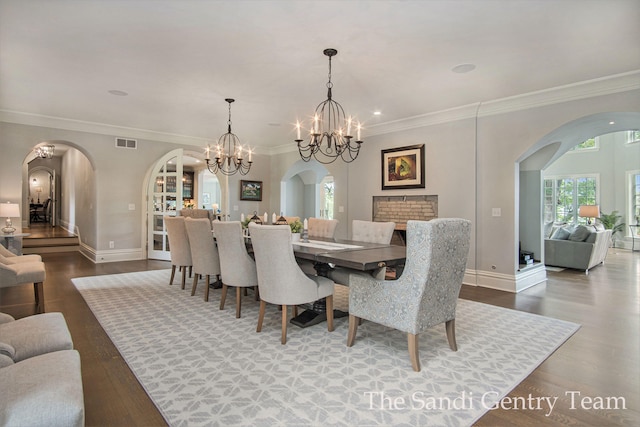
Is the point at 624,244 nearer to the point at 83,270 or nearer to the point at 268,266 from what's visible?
the point at 268,266

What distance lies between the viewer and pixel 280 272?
2848 mm

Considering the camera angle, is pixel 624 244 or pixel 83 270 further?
pixel 624 244

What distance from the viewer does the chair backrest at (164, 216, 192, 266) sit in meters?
4.41

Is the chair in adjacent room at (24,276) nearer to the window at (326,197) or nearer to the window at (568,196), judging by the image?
the window at (326,197)

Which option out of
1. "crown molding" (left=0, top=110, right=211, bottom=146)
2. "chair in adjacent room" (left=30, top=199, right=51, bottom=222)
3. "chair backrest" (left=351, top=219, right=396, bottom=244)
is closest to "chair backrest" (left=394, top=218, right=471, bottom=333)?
"chair backrest" (left=351, top=219, right=396, bottom=244)

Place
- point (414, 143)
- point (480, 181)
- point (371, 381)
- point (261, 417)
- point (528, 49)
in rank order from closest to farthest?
point (261, 417), point (371, 381), point (528, 49), point (480, 181), point (414, 143)

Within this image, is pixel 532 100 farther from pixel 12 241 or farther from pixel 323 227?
pixel 12 241

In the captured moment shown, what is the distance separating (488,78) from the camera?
12.9 ft

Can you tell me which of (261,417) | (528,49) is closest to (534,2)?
(528,49)

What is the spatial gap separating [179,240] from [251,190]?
4235 millimetres

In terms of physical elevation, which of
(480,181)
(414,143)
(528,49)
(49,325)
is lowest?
(49,325)

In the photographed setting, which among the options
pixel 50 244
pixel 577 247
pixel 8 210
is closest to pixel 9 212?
pixel 8 210

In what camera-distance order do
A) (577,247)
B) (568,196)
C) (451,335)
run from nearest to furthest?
(451,335) < (577,247) < (568,196)

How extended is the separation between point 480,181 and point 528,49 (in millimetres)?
2181
